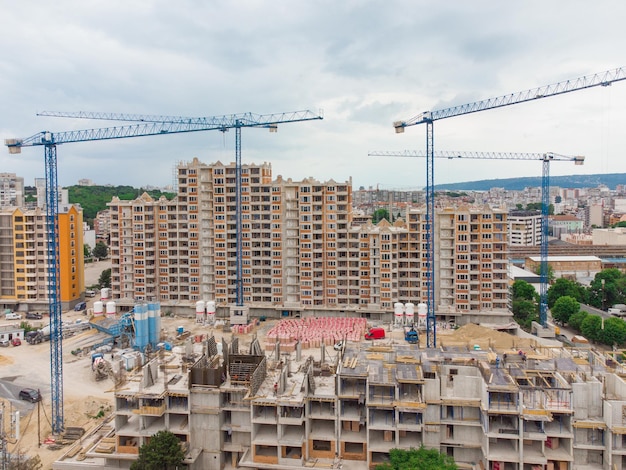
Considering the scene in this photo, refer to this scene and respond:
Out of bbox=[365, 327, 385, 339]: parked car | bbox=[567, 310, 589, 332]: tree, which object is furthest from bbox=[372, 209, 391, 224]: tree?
bbox=[365, 327, 385, 339]: parked car

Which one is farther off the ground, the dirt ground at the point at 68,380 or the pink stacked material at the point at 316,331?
the pink stacked material at the point at 316,331

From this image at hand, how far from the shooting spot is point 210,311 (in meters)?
50.3

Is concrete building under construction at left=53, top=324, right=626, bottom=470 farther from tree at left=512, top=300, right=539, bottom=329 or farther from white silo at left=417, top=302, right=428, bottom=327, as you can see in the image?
tree at left=512, top=300, right=539, bottom=329

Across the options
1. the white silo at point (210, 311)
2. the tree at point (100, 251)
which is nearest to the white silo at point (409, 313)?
the white silo at point (210, 311)

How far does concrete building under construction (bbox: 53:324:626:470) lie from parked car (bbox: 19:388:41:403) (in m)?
9.57

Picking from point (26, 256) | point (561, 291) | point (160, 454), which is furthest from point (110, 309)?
point (561, 291)

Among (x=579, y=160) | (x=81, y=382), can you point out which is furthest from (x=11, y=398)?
(x=579, y=160)

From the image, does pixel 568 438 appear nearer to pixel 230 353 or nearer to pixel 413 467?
pixel 413 467

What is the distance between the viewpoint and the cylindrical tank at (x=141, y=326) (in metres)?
42.7

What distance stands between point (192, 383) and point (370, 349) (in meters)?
9.46

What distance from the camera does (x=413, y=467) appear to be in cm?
2031

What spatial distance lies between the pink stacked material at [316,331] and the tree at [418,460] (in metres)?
19.4

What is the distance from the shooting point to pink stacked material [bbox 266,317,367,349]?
140ft

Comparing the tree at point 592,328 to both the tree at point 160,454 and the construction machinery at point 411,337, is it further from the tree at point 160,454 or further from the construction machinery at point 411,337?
the tree at point 160,454
